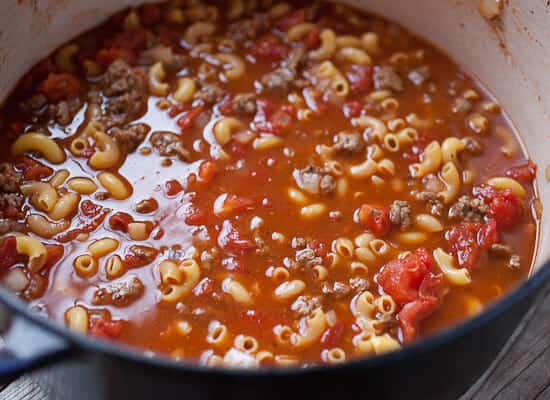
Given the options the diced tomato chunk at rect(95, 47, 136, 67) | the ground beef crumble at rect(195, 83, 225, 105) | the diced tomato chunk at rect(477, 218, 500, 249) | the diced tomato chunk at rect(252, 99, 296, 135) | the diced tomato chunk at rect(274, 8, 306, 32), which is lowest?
the diced tomato chunk at rect(95, 47, 136, 67)

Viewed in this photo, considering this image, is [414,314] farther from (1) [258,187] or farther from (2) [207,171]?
(2) [207,171]

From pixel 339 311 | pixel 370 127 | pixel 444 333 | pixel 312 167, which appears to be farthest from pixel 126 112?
pixel 444 333

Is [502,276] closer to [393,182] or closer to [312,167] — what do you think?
[393,182]

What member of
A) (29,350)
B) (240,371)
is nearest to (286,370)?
(240,371)

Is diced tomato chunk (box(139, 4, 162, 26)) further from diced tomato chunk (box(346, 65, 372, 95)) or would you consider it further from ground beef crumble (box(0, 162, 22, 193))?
ground beef crumble (box(0, 162, 22, 193))

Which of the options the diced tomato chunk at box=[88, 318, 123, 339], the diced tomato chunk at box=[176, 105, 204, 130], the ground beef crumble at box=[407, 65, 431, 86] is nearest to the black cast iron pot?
the diced tomato chunk at box=[88, 318, 123, 339]
